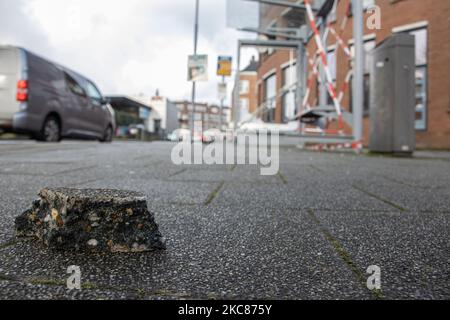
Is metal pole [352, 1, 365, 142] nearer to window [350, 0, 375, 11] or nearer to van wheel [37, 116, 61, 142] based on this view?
window [350, 0, 375, 11]

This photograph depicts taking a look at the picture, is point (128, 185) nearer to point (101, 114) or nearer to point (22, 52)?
point (22, 52)

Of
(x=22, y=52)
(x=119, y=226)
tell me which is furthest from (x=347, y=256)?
(x=22, y=52)

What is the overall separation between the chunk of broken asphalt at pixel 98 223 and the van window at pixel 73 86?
7.45m

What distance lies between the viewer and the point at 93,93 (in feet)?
28.8

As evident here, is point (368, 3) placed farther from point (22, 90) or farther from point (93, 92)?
point (93, 92)

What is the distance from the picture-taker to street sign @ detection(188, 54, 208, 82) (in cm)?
312

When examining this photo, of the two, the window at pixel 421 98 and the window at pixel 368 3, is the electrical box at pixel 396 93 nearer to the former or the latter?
the window at pixel 368 3

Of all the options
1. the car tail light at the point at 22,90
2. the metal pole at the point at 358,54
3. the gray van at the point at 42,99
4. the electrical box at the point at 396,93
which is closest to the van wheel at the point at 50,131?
the gray van at the point at 42,99

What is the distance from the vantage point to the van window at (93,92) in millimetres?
8555

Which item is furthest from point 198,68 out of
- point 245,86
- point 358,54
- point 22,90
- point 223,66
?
point 245,86

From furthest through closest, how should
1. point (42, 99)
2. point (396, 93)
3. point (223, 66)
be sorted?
point (223, 66), point (42, 99), point (396, 93)

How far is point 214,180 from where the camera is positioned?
2.73 meters

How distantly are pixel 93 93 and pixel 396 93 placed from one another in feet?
21.3

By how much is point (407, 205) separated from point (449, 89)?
30.2 ft
